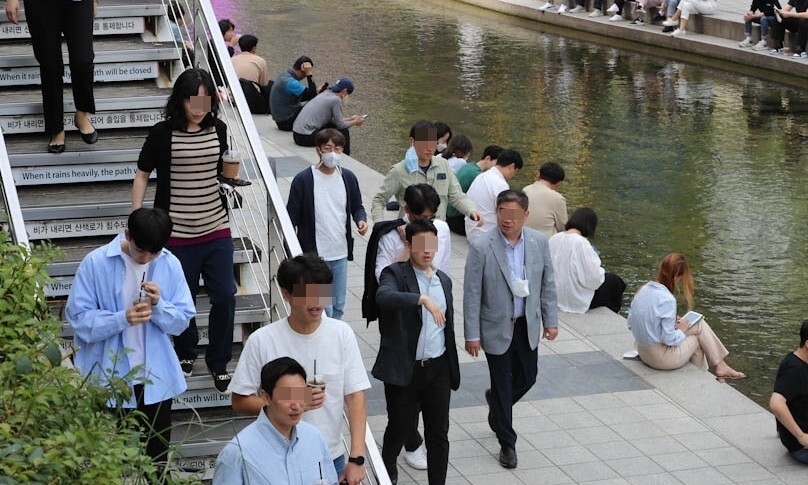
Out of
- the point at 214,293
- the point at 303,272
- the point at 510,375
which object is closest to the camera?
the point at 303,272

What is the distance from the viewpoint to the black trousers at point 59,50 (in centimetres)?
812

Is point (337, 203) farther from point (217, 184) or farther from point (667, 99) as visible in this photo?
point (667, 99)

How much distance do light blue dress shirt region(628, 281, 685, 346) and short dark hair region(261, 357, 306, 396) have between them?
5.15m

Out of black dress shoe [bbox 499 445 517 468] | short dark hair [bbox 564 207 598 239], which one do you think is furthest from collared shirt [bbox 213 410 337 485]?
short dark hair [bbox 564 207 598 239]

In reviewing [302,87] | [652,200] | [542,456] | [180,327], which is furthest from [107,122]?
[302,87]

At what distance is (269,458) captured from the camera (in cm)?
491

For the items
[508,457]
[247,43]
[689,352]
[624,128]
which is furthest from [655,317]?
[247,43]

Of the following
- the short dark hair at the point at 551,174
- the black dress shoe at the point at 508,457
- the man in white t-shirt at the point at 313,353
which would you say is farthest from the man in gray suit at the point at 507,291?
the short dark hair at the point at 551,174

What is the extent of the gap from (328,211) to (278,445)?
4.37 m

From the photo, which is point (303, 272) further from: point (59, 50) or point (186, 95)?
point (59, 50)

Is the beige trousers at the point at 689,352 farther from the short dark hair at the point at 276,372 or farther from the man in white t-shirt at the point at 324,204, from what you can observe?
the short dark hair at the point at 276,372

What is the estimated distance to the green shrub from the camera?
13.2ft

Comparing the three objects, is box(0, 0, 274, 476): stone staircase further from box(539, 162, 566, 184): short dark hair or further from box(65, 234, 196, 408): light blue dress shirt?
box(539, 162, 566, 184): short dark hair

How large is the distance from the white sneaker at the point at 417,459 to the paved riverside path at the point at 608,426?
41 millimetres
